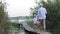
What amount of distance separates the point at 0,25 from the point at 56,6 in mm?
Result: 5782

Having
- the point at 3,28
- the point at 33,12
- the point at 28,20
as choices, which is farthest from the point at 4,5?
the point at 33,12

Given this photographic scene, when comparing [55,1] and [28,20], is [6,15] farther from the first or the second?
[55,1]

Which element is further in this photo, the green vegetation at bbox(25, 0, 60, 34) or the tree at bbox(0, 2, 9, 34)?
the green vegetation at bbox(25, 0, 60, 34)

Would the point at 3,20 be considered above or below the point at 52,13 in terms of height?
above

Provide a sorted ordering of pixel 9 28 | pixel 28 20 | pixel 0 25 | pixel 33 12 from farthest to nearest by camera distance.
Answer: pixel 33 12 → pixel 28 20 → pixel 9 28 → pixel 0 25

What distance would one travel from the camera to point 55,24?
15.2 meters

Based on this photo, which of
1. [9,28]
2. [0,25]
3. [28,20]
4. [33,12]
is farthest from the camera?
[33,12]

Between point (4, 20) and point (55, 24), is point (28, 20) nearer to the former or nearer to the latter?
point (55, 24)

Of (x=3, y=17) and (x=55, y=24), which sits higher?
(x=3, y=17)

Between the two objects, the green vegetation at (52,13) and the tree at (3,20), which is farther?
the green vegetation at (52,13)

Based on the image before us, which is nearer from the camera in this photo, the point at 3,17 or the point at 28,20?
the point at 3,17

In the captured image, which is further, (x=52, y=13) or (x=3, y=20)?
(x=52, y=13)

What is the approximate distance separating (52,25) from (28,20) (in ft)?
5.24

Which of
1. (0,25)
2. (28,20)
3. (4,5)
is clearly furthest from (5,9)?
(28,20)
